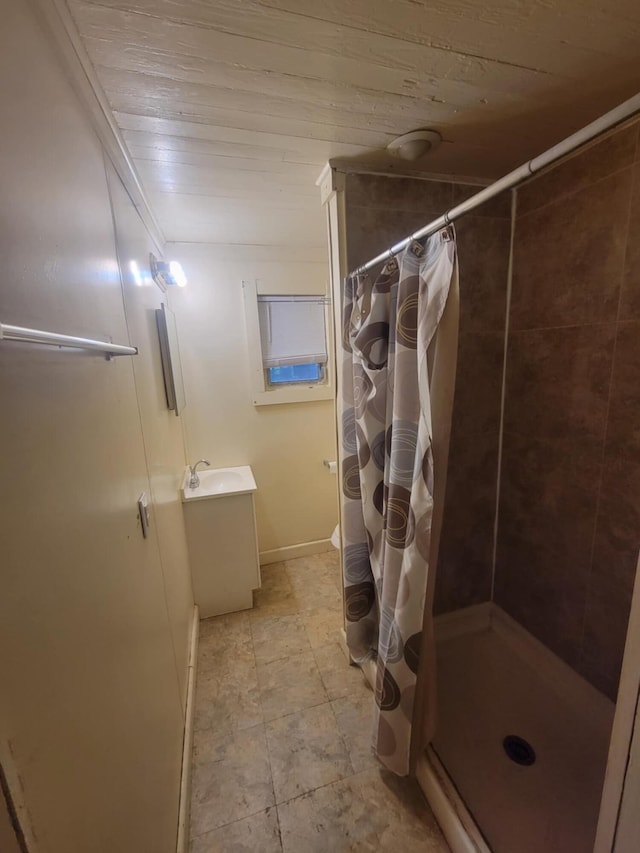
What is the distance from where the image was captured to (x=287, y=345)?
2477mm

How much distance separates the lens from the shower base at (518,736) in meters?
1.13

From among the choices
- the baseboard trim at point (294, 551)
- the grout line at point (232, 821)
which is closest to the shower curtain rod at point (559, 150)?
the grout line at point (232, 821)

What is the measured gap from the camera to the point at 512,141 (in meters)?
1.28

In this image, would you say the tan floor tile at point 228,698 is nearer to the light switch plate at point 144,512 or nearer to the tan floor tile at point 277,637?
the tan floor tile at point 277,637

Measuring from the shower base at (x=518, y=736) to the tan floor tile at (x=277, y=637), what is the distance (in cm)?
76

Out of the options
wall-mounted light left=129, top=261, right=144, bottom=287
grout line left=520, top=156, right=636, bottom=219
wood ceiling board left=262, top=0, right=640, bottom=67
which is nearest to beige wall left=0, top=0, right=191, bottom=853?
wall-mounted light left=129, top=261, right=144, bottom=287

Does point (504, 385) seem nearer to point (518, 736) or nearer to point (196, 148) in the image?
point (518, 736)

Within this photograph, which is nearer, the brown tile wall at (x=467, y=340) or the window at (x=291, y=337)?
the brown tile wall at (x=467, y=340)

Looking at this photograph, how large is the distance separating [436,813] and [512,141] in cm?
240

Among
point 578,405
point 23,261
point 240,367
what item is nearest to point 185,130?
point 23,261

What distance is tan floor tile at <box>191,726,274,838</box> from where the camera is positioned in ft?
3.98

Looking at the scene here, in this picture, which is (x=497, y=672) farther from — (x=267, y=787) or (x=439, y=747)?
(x=267, y=787)

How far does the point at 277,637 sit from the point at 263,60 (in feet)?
7.94

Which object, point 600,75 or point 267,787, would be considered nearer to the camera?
point 600,75
